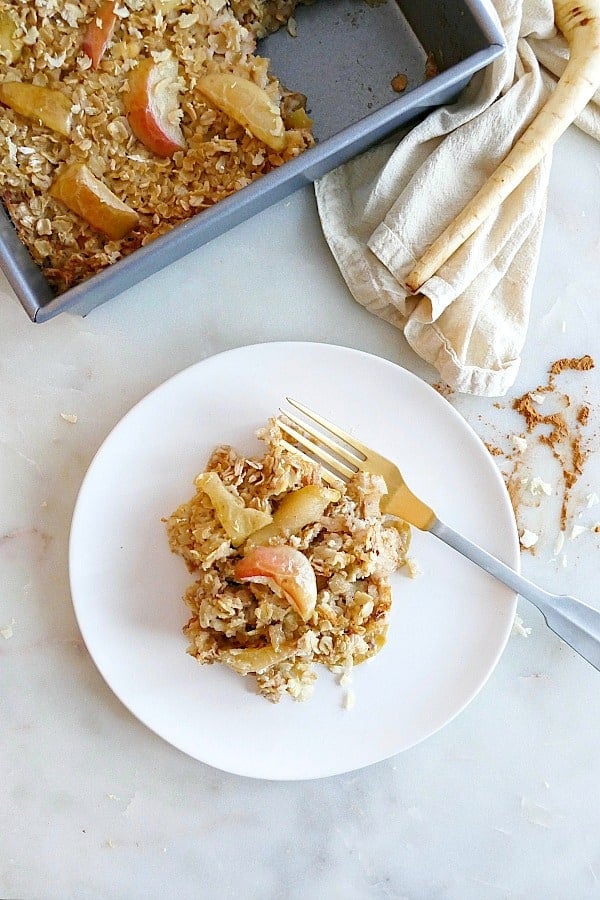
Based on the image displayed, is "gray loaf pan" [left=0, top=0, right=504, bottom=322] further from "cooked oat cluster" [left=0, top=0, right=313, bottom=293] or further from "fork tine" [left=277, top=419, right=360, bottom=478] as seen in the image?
"fork tine" [left=277, top=419, right=360, bottom=478]

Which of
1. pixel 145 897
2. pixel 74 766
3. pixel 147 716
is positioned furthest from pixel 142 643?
pixel 145 897

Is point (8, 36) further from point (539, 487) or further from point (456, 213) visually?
point (539, 487)

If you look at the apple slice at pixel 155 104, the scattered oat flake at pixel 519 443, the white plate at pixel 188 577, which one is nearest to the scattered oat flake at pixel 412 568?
the white plate at pixel 188 577

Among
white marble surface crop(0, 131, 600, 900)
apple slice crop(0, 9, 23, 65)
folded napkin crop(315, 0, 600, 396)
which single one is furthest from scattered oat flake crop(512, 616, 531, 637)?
apple slice crop(0, 9, 23, 65)

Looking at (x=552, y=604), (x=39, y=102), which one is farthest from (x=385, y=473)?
(x=39, y=102)

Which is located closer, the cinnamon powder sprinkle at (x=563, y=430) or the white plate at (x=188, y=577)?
the white plate at (x=188, y=577)

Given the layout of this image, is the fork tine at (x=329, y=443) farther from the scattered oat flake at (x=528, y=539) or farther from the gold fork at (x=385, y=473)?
the scattered oat flake at (x=528, y=539)

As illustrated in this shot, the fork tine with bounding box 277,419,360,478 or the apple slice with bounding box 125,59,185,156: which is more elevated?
the apple slice with bounding box 125,59,185,156
